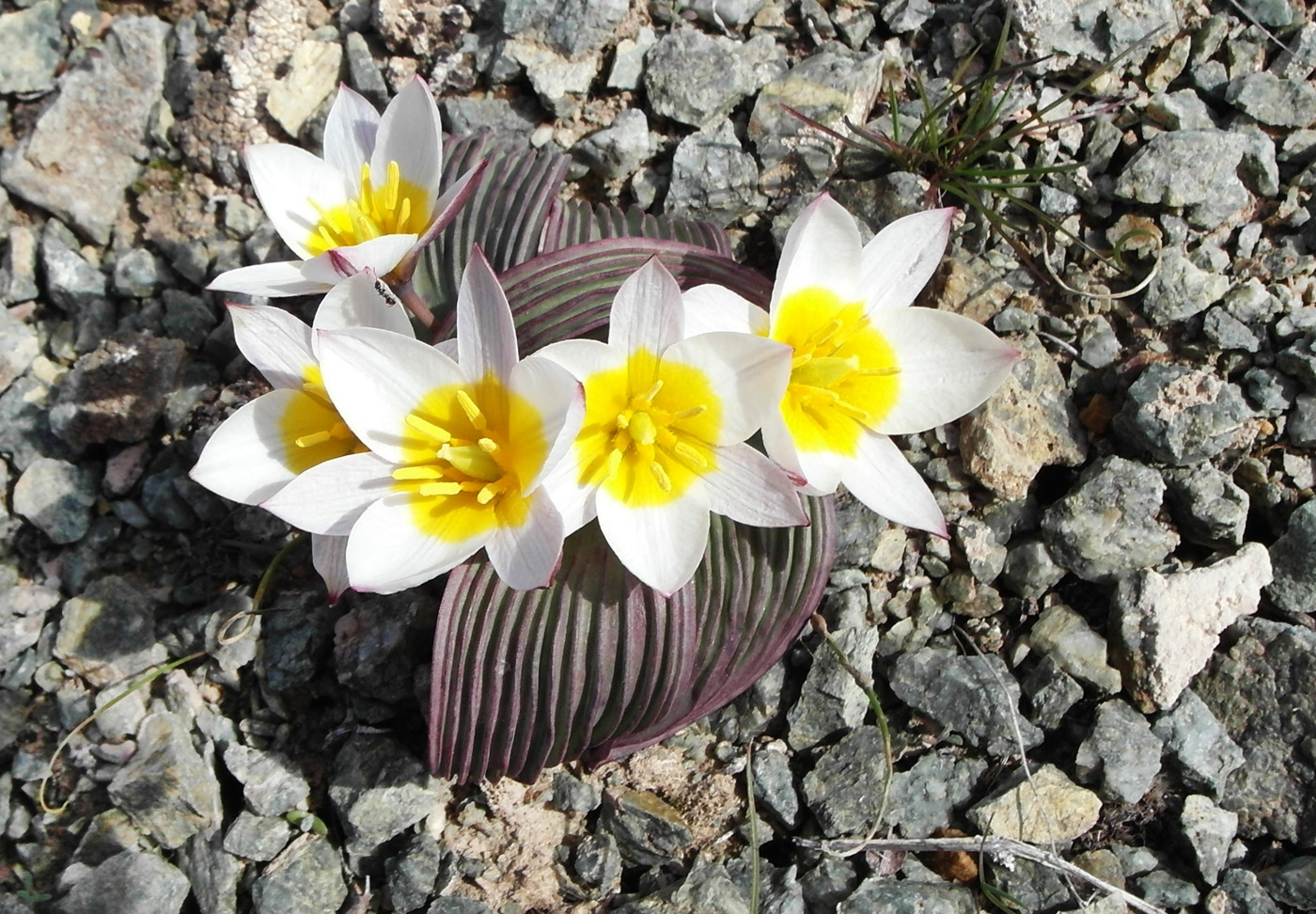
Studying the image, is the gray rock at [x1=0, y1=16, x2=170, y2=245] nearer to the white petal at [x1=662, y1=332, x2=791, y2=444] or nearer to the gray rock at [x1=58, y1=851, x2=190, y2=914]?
the gray rock at [x1=58, y1=851, x2=190, y2=914]

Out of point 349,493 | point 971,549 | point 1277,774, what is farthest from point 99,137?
point 1277,774

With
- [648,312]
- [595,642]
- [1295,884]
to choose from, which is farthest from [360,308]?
[1295,884]

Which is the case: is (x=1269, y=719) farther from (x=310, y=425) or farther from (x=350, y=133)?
(x=350, y=133)

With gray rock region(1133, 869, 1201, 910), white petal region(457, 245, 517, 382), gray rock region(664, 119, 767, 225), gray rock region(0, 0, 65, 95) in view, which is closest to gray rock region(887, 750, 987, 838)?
gray rock region(1133, 869, 1201, 910)

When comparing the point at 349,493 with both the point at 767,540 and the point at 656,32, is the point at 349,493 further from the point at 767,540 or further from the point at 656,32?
the point at 656,32

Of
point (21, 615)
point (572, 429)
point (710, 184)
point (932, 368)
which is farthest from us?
point (710, 184)

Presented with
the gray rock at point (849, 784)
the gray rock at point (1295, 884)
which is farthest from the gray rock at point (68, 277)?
the gray rock at point (1295, 884)
